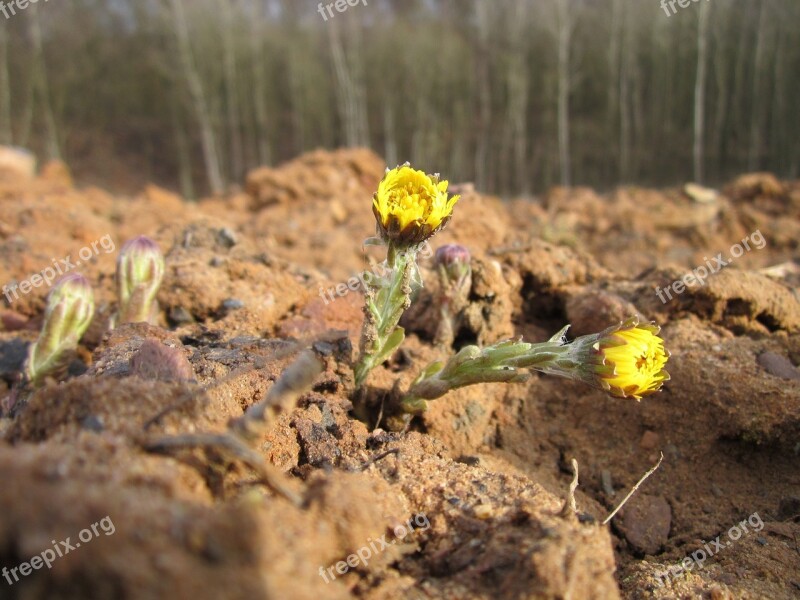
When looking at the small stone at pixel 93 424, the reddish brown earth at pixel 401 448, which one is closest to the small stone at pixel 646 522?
the reddish brown earth at pixel 401 448

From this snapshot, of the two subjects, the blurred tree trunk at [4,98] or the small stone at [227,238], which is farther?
the blurred tree trunk at [4,98]

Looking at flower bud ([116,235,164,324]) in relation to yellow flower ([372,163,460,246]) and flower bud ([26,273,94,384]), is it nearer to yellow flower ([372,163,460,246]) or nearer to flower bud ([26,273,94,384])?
flower bud ([26,273,94,384])

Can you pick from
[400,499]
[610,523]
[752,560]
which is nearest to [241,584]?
[400,499]

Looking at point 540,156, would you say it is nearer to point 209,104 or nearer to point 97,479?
point 209,104

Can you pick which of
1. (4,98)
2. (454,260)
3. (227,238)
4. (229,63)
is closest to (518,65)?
(229,63)

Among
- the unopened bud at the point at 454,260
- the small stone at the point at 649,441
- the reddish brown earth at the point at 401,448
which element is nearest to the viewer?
the reddish brown earth at the point at 401,448

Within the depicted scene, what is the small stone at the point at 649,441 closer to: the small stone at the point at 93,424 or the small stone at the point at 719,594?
the small stone at the point at 719,594

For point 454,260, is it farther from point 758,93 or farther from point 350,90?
point 758,93
